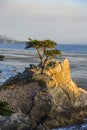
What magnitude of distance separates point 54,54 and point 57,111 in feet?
26.4

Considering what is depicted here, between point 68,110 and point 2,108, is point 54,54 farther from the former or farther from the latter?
point 2,108

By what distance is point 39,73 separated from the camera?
144ft

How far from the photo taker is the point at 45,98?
40469 millimetres

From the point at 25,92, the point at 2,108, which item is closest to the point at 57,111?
the point at 25,92

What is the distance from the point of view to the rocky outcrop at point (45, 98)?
131 ft

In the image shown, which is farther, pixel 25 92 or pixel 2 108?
pixel 25 92

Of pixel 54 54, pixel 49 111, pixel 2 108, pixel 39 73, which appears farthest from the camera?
pixel 54 54

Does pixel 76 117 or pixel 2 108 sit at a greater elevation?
pixel 2 108

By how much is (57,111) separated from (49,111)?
2.74 feet

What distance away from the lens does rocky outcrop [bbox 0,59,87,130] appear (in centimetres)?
3994

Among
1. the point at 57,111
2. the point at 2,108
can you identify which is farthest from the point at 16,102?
the point at 2,108

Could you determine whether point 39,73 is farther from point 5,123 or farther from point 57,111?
point 5,123

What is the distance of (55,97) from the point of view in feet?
136

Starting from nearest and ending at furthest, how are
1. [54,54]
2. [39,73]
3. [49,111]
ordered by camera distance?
[49,111] < [39,73] < [54,54]
